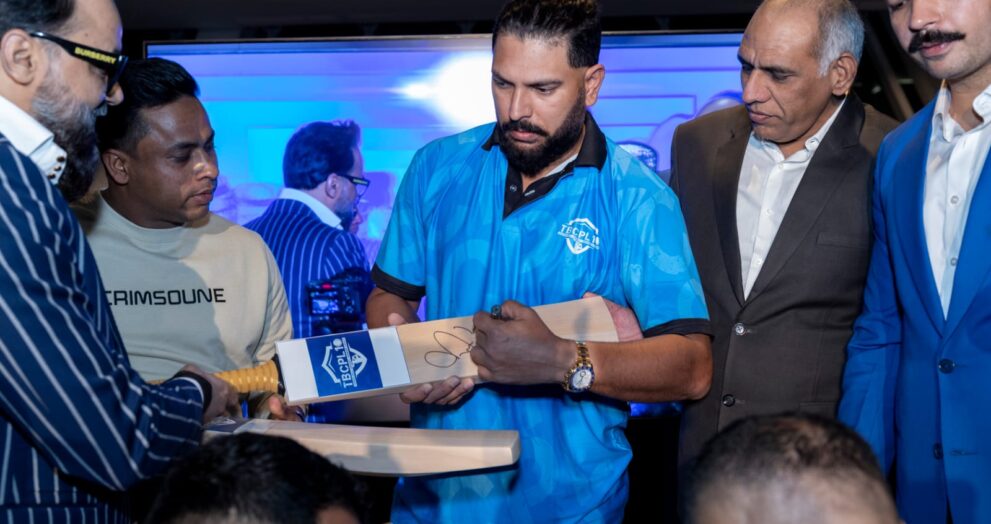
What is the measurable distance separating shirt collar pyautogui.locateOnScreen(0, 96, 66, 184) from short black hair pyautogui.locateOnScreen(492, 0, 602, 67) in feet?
3.20

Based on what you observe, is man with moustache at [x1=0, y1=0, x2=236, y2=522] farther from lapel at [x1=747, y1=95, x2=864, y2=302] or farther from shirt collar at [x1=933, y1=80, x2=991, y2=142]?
shirt collar at [x1=933, y1=80, x2=991, y2=142]

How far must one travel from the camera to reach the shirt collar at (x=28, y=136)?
4.95 ft

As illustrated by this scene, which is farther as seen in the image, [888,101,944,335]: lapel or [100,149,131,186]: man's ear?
[100,149,131,186]: man's ear

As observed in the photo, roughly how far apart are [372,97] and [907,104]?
2.87m

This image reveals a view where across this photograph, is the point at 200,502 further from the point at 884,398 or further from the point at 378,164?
the point at 378,164

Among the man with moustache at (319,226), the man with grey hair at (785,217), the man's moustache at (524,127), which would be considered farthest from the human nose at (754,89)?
the man with moustache at (319,226)

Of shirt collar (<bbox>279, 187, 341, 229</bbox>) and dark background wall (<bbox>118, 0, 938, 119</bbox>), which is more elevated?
dark background wall (<bbox>118, 0, 938, 119</bbox>)

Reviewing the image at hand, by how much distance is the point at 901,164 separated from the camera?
6.99 ft

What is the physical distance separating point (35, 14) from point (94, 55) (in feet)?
0.35

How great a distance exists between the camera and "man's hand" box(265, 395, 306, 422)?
2166mm

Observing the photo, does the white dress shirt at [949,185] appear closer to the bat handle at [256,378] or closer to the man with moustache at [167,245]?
the bat handle at [256,378]

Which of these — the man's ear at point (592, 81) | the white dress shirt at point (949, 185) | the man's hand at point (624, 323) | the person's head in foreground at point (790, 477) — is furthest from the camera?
the man's ear at point (592, 81)

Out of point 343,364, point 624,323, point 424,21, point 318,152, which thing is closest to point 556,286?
point 624,323
